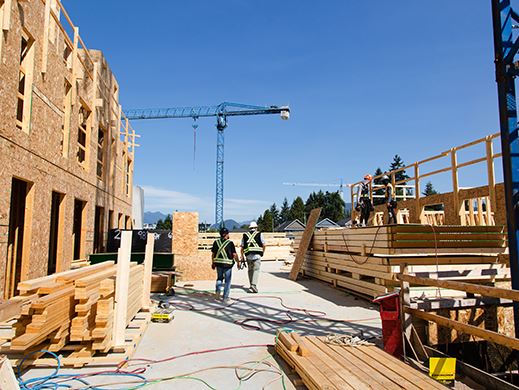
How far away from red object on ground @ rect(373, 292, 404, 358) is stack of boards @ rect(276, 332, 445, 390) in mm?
238

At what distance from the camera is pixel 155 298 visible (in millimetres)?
9891

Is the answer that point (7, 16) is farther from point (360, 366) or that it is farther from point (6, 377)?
point (360, 366)

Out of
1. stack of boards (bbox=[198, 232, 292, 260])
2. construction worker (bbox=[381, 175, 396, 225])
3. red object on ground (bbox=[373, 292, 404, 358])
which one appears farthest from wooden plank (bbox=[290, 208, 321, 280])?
stack of boards (bbox=[198, 232, 292, 260])

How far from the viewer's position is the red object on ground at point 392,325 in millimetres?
5055

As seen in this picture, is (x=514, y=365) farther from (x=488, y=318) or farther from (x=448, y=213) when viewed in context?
(x=448, y=213)

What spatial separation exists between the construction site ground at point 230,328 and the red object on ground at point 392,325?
1065 millimetres

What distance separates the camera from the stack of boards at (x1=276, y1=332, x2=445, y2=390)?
3.83m

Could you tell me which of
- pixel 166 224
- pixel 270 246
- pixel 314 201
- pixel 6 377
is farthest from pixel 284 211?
pixel 6 377

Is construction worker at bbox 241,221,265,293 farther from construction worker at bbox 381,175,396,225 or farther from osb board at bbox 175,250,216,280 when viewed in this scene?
construction worker at bbox 381,175,396,225

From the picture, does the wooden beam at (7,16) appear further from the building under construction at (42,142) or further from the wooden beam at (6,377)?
the wooden beam at (6,377)

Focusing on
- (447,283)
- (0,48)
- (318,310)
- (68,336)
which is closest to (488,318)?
(447,283)

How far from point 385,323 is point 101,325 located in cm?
384

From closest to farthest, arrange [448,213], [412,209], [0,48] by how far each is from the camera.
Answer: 1. [0,48]
2. [448,213]
3. [412,209]

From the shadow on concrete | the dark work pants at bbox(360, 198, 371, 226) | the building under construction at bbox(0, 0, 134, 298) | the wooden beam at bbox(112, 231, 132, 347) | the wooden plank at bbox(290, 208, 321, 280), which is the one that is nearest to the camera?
the wooden beam at bbox(112, 231, 132, 347)
